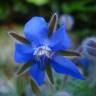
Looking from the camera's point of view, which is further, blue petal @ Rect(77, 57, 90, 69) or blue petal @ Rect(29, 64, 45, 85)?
blue petal @ Rect(77, 57, 90, 69)

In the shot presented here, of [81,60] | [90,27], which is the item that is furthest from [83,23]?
[81,60]

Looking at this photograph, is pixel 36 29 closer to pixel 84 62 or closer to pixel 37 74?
pixel 37 74

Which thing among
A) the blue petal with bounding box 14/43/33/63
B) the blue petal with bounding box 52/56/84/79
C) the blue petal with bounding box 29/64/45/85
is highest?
the blue petal with bounding box 14/43/33/63

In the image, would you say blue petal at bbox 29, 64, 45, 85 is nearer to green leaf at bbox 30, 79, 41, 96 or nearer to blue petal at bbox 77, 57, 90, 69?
green leaf at bbox 30, 79, 41, 96

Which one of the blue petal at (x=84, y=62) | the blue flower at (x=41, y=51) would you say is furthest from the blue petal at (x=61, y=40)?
the blue petal at (x=84, y=62)

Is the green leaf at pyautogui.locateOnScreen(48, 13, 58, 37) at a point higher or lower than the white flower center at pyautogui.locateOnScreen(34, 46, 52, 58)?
higher

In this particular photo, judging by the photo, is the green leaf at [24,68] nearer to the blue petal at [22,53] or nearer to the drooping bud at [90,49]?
the blue petal at [22,53]

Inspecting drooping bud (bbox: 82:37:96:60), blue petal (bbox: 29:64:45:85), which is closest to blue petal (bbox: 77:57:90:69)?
drooping bud (bbox: 82:37:96:60)

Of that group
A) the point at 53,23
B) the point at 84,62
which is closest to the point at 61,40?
the point at 53,23
